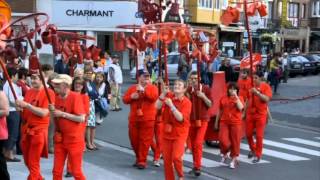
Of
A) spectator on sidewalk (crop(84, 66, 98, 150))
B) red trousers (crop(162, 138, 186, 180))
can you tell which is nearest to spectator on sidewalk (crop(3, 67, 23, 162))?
spectator on sidewalk (crop(84, 66, 98, 150))

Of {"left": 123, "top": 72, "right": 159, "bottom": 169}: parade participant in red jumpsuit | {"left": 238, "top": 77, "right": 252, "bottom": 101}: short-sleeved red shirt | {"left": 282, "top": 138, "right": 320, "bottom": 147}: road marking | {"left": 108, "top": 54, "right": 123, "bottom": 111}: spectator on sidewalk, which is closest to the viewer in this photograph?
{"left": 123, "top": 72, "right": 159, "bottom": 169}: parade participant in red jumpsuit

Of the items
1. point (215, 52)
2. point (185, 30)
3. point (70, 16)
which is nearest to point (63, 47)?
point (185, 30)

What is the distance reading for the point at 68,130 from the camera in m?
7.58

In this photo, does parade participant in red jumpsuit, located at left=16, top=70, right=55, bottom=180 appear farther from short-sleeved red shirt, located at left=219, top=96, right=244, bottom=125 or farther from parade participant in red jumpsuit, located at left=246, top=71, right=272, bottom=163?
parade participant in red jumpsuit, located at left=246, top=71, right=272, bottom=163

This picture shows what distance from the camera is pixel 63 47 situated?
856cm

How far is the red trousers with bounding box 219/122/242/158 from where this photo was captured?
1031 centimetres

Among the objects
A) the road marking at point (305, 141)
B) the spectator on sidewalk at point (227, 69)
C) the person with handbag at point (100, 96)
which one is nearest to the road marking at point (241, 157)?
the person with handbag at point (100, 96)

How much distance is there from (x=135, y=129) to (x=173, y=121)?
1.90m

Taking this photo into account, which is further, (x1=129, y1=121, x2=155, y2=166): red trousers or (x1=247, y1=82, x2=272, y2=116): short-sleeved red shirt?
(x1=247, y1=82, x2=272, y2=116): short-sleeved red shirt

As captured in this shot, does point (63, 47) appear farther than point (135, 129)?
No

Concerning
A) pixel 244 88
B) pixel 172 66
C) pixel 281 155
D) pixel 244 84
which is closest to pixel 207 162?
pixel 281 155

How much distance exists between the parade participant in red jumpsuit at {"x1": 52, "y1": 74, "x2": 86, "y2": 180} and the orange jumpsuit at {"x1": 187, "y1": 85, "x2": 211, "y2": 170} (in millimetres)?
2378

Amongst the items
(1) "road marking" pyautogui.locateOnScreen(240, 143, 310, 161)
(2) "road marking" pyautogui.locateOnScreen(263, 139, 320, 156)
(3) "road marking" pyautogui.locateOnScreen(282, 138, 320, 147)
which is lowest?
(3) "road marking" pyautogui.locateOnScreen(282, 138, 320, 147)

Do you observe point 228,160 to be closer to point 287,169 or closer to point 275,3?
point 287,169
